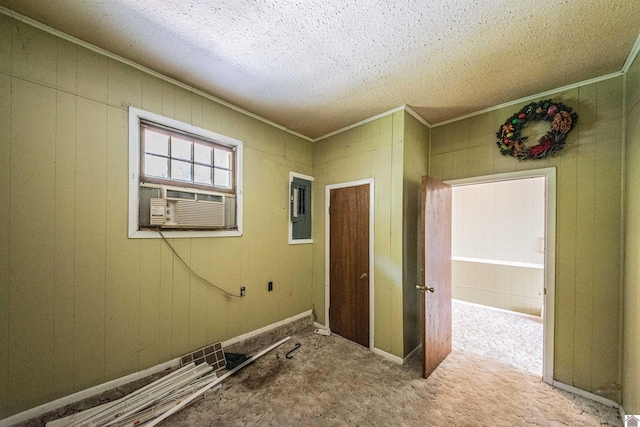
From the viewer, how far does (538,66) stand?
1825 mm

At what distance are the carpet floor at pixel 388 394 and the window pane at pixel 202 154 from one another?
2.10m

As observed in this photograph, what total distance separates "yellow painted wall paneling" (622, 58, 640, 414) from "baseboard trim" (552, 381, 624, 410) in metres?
0.14

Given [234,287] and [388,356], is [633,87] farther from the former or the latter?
[234,287]

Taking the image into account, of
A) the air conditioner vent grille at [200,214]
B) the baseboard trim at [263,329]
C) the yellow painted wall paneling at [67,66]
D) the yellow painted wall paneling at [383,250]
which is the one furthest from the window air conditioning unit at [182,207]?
the yellow painted wall paneling at [383,250]

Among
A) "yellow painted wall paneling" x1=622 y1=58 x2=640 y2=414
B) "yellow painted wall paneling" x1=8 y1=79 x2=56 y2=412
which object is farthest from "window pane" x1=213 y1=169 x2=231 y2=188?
"yellow painted wall paneling" x1=622 y1=58 x2=640 y2=414

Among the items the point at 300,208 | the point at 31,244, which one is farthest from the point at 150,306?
the point at 300,208

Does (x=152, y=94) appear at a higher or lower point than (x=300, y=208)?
higher

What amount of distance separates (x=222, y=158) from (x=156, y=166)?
2.06 ft

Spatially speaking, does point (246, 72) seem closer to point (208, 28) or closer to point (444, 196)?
point (208, 28)

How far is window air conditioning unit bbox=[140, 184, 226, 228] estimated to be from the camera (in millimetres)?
1961

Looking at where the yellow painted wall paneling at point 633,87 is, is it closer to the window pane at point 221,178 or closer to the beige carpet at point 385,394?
the beige carpet at point 385,394

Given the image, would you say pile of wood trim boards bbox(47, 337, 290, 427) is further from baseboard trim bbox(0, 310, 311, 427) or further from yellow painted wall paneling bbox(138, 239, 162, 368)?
yellow painted wall paneling bbox(138, 239, 162, 368)

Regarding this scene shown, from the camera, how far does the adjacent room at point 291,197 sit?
4.86ft

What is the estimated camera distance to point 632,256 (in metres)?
1.62
